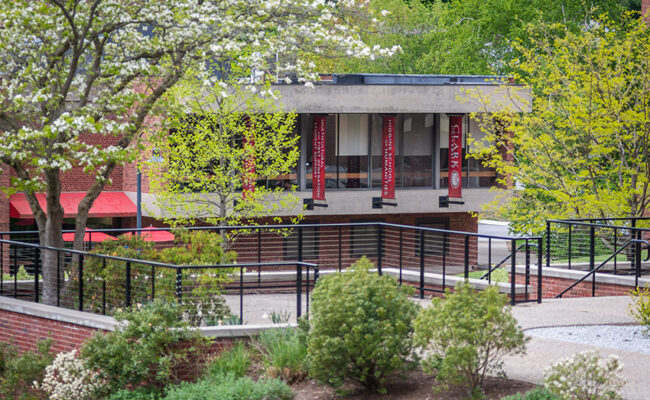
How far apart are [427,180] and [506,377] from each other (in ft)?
88.1

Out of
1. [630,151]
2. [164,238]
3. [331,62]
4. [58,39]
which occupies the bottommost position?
[164,238]

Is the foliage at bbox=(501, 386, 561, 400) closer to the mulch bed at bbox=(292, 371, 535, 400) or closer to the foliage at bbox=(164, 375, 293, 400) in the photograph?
the mulch bed at bbox=(292, 371, 535, 400)

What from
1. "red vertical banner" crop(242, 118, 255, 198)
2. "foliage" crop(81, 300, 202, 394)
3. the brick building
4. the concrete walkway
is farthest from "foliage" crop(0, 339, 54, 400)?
the brick building

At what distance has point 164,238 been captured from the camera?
2936cm

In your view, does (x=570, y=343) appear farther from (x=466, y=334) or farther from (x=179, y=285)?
(x=179, y=285)

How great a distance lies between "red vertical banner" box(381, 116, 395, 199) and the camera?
112ft

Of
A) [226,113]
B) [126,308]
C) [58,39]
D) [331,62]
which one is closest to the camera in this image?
[126,308]

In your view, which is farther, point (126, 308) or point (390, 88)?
point (390, 88)

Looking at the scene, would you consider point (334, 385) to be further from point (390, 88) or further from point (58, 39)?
point (390, 88)

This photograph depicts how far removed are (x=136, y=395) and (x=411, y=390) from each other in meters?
3.61

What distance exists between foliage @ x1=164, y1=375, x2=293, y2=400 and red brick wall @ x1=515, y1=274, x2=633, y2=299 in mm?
7999

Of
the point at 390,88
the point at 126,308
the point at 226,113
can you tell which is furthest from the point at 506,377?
the point at 390,88

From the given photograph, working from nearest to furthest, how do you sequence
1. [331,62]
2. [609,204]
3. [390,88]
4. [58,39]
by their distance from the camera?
[58,39] < [609,204] < [390,88] < [331,62]

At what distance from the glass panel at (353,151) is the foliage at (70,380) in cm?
2326
